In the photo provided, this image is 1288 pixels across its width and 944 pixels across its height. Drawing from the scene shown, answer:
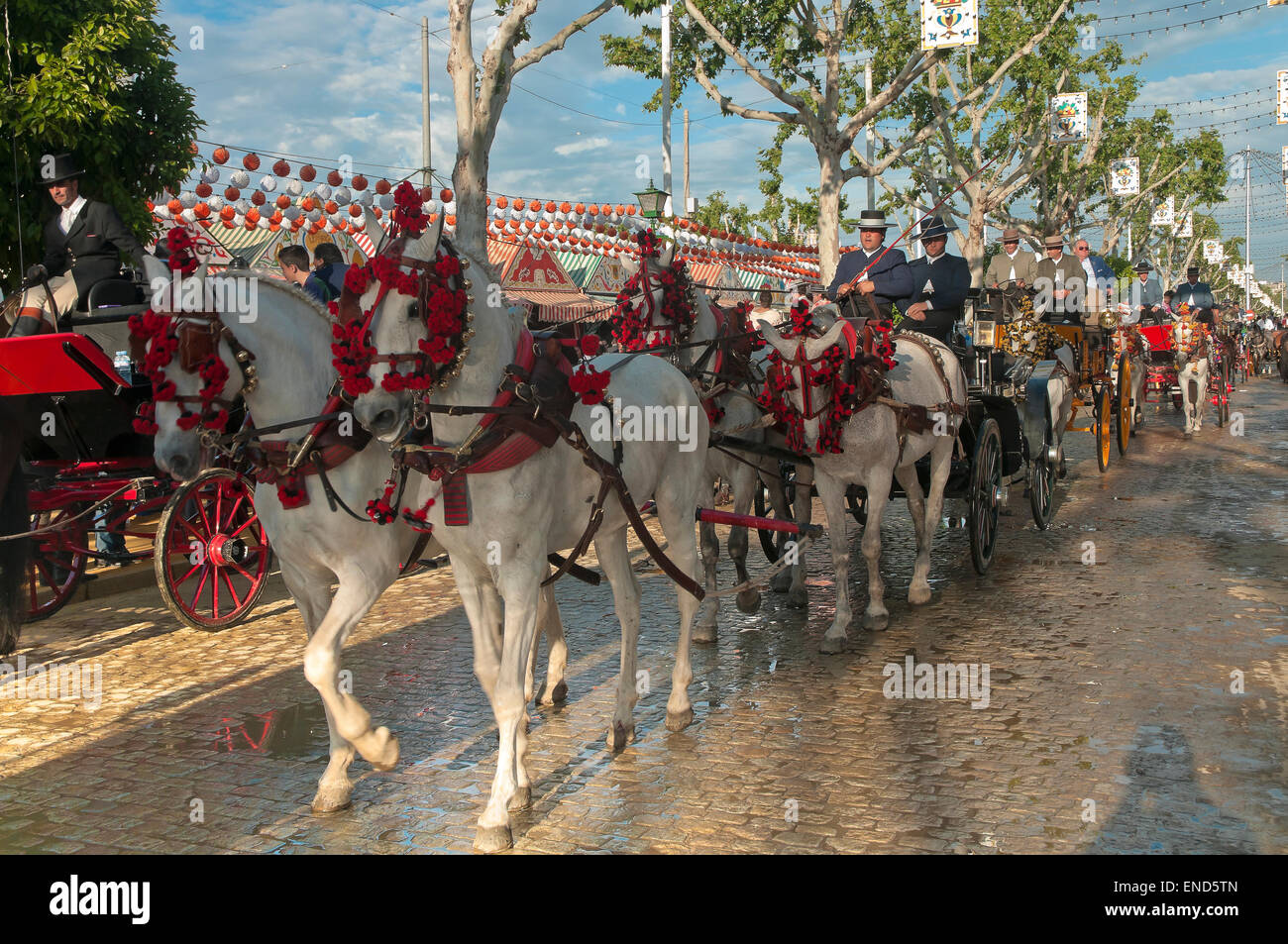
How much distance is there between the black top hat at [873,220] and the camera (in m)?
9.45

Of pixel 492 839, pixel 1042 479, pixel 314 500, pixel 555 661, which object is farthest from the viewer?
pixel 1042 479

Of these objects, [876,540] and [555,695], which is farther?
[876,540]

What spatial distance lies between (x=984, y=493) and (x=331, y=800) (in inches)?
255

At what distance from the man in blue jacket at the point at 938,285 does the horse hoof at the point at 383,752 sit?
21.0 ft

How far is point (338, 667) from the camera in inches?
185

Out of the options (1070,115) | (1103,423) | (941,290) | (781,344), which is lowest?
(1103,423)

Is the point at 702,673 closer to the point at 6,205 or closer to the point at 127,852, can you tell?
the point at 127,852

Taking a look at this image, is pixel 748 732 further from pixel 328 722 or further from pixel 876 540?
pixel 876 540

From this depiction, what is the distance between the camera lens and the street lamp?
19.0 metres

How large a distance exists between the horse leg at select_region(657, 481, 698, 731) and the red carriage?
2761 millimetres

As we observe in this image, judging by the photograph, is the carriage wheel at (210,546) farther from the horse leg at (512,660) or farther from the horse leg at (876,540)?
the horse leg at (876,540)

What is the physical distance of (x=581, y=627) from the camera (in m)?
8.27

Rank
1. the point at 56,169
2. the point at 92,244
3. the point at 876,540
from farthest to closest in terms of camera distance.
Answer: the point at 876,540
the point at 56,169
the point at 92,244

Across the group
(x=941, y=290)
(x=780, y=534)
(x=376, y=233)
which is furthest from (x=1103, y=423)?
(x=376, y=233)
